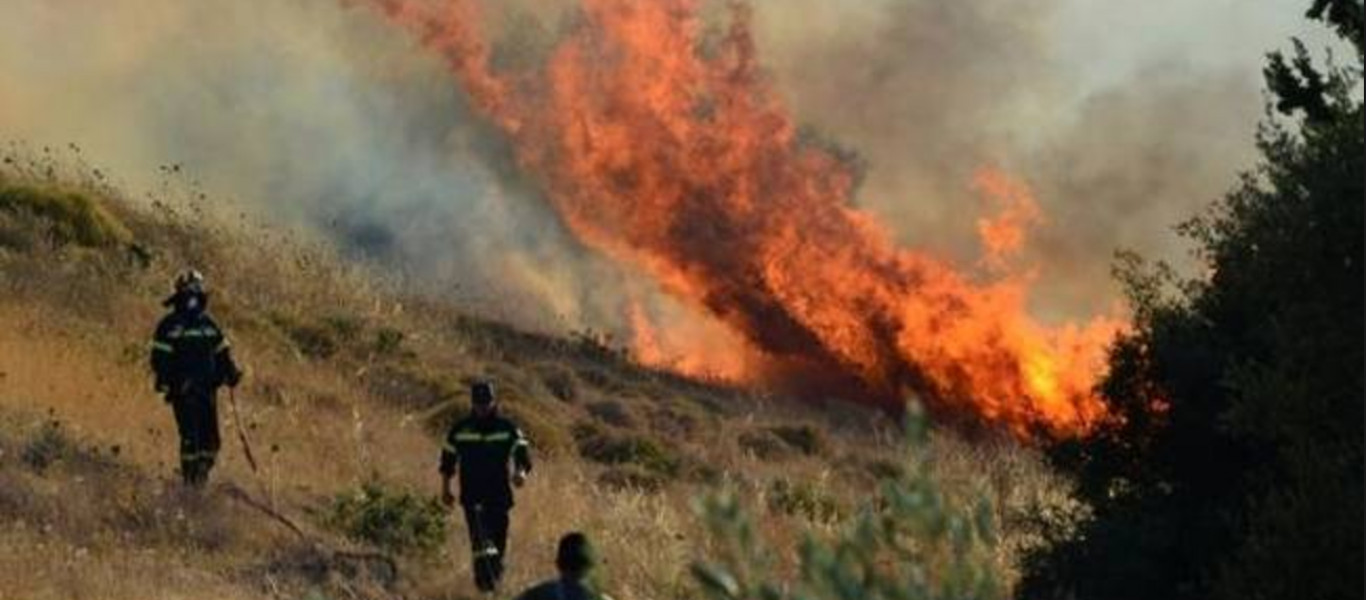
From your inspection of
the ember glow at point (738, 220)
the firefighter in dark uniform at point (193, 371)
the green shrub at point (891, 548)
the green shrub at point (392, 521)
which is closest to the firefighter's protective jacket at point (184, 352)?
the firefighter in dark uniform at point (193, 371)

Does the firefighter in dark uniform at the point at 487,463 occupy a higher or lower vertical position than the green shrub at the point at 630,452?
lower

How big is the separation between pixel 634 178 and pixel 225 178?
10.8 m

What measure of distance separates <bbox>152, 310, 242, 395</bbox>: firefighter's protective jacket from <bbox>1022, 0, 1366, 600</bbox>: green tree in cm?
781

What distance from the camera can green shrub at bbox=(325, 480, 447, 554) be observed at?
1889 cm

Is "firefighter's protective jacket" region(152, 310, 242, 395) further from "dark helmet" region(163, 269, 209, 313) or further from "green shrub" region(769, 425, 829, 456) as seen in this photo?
"green shrub" region(769, 425, 829, 456)

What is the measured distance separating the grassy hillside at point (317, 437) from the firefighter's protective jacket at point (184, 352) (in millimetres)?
951

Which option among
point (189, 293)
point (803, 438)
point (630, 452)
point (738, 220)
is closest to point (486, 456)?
point (189, 293)

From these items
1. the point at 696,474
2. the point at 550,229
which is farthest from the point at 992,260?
the point at 696,474

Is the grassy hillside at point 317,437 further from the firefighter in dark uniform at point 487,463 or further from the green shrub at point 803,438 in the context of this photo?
the firefighter in dark uniform at point 487,463

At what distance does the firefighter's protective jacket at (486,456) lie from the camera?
671 inches

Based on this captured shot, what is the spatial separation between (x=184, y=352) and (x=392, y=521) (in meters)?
2.42

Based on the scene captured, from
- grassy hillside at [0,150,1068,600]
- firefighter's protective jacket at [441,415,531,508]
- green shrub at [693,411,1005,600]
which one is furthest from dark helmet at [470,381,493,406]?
green shrub at [693,411,1005,600]

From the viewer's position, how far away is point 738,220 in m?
45.2

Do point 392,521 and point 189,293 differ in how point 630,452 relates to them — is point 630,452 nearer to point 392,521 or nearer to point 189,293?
point 392,521
